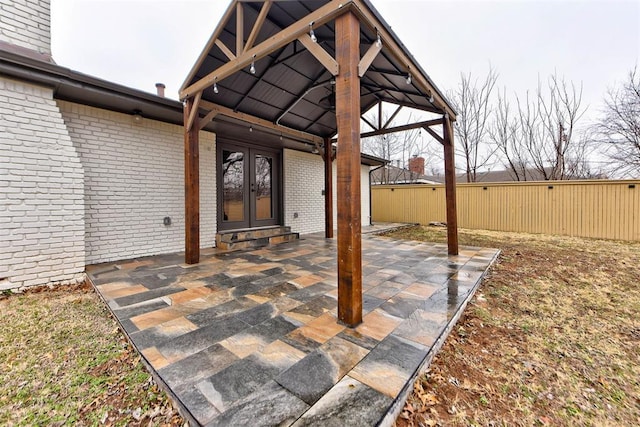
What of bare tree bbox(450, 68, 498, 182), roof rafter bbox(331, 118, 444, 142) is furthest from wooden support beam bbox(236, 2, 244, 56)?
bare tree bbox(450, 68, 498, 182)

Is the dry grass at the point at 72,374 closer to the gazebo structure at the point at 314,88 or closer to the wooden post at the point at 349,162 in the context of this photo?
the wooden post at the point at 349,162

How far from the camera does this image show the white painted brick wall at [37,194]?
10.3 ft

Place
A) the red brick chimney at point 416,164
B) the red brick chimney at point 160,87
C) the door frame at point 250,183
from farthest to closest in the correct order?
1. the red brick chimney at point 416,164
2. the red brick chimney at point 160,87
3. the door frame at point 250,183

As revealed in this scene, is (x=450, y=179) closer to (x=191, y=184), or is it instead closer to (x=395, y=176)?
(x=191, y=184)

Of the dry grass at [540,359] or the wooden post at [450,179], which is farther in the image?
the wooden post at [450,179]

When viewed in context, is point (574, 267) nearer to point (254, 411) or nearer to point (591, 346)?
point (591, 346)

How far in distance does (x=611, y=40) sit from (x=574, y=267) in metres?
12.6

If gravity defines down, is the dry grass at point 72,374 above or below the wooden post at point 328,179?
below

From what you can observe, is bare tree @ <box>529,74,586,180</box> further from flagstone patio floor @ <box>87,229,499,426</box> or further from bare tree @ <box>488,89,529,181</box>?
flagstone patio floor @ <box>87,229,499,426</box>

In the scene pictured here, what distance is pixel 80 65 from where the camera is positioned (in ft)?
45.6

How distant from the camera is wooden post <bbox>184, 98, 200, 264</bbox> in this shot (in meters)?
4.11

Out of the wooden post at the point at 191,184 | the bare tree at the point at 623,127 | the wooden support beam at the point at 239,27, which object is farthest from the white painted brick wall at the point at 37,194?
the bare tree at the point at 623,127

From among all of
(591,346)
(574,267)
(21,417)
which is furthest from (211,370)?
(574,267)

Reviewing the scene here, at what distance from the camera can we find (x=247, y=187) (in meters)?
6.42
